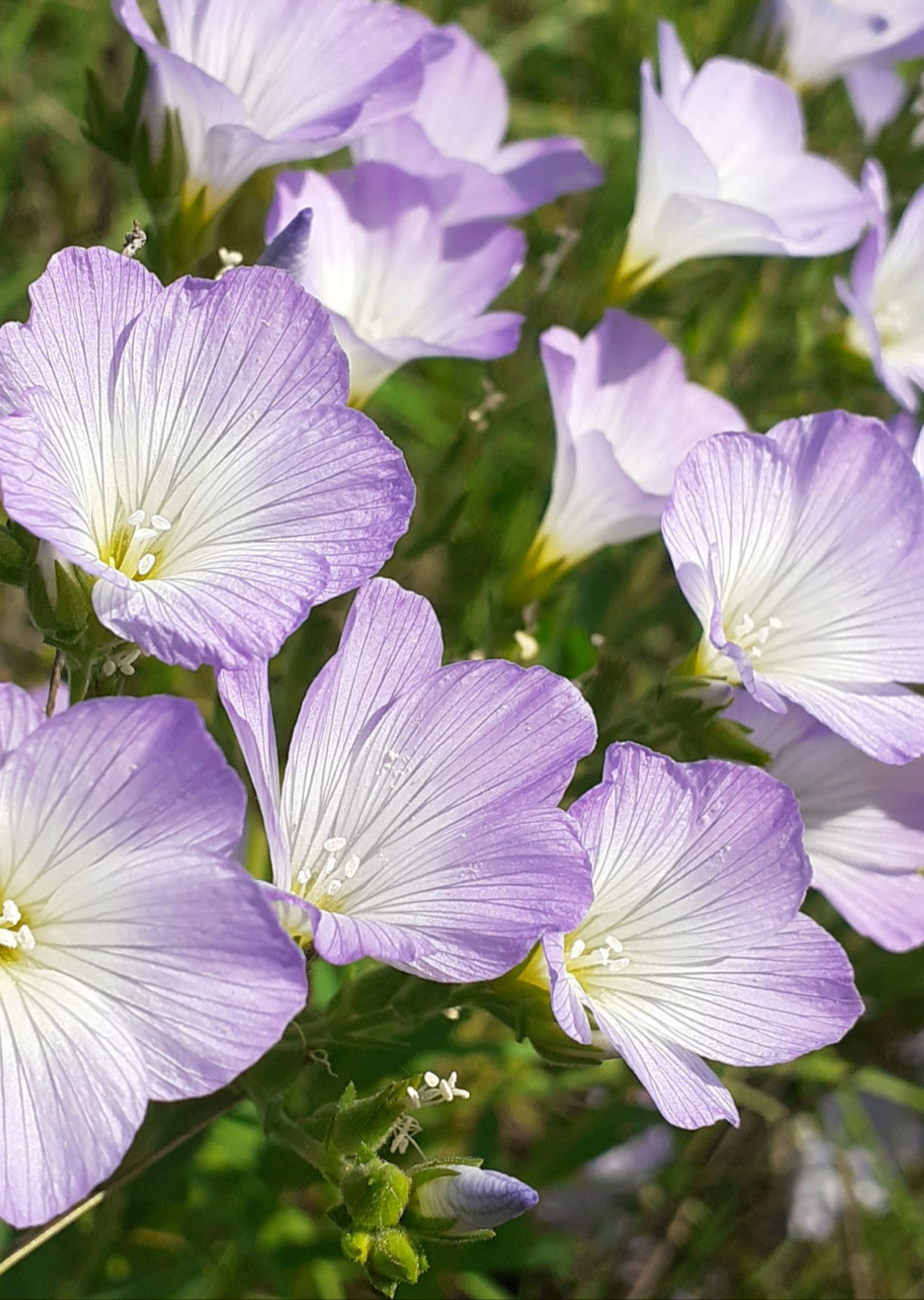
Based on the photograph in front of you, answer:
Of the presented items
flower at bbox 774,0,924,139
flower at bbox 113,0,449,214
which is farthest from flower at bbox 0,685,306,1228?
flower at bbox 774,0,924,139

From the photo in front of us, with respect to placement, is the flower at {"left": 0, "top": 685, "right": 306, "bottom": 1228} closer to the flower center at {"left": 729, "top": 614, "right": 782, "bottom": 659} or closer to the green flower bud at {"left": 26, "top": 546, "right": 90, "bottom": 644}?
the green flower bud at {"left": 26, "top": 546, "right": 90, "bottom": 644}

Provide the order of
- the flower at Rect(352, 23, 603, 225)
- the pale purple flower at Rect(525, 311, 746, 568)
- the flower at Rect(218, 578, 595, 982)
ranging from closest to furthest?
1. the flower at Rect(218, 578, 595, 982)
2. the pale purple flower at Rect(525, 311, 746, 568)
3. the flower at Rect(352, 23, 603, 225)

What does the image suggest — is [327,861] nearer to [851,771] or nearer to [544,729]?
[544,729]

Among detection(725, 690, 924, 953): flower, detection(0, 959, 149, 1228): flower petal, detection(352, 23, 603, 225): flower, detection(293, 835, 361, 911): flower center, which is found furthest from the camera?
detection(352, 23, 603, 225): flower

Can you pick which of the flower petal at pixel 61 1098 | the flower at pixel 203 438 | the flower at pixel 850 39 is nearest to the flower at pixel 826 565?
the flower at pixel 203 438

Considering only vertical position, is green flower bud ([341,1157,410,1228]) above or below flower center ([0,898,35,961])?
below
